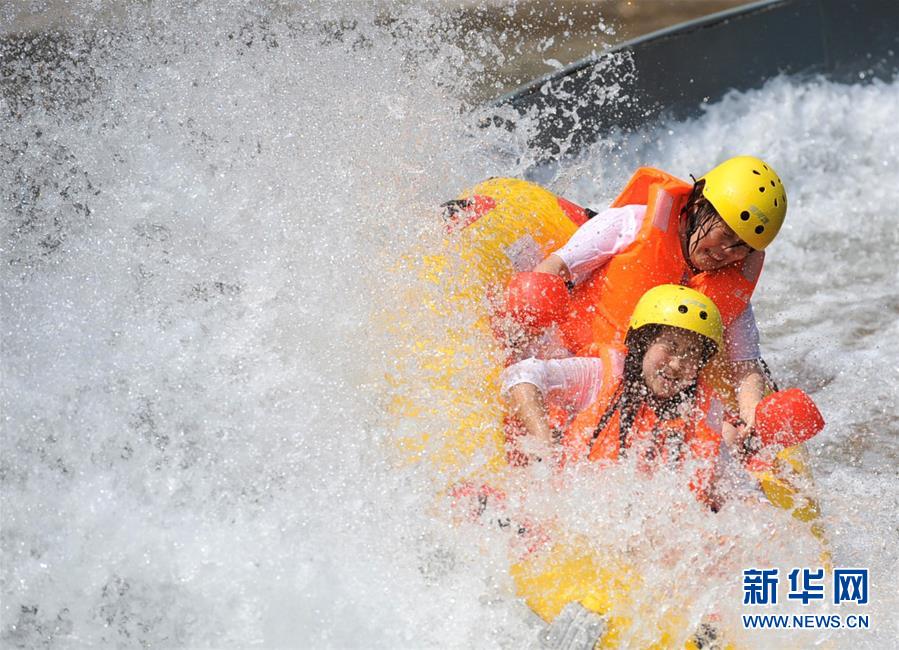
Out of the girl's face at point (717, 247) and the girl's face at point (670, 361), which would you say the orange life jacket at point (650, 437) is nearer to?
the girl's face at point (670, 361)

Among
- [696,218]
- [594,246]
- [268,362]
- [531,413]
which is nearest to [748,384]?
[696,218]

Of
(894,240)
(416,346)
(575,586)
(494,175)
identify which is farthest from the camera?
(894,240)

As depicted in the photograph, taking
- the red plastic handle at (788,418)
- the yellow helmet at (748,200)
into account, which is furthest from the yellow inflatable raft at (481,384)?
the yellow helmet at (748,200)

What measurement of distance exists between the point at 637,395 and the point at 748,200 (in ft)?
2.45

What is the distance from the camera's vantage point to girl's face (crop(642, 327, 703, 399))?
3.08 metres

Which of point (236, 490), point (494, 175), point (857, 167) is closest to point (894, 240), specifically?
point (857, 167)

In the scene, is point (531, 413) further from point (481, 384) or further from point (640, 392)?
point (640, 392)

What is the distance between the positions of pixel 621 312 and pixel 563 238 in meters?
0.53

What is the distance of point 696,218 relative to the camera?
3404mm

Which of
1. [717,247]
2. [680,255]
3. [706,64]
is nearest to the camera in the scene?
[717,247]

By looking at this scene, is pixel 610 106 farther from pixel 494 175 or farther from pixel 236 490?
pixel 236 490

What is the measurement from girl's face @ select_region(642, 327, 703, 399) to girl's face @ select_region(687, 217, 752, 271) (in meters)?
0.36

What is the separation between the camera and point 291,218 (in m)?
3.84

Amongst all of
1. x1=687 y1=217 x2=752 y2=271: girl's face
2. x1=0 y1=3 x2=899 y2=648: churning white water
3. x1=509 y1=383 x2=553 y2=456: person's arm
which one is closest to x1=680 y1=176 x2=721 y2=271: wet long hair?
x1=687 y1=217 x2=752 y2=271: girl's face
